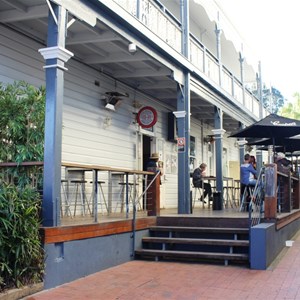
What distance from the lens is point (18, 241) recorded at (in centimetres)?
540

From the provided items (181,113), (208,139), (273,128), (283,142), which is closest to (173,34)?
(181,113)

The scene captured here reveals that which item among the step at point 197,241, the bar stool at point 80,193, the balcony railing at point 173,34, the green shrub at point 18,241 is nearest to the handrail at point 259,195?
the step at point 197,241

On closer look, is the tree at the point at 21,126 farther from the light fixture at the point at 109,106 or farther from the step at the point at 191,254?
the light fixture at the point at 109,106

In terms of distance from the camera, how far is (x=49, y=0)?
6.43 m

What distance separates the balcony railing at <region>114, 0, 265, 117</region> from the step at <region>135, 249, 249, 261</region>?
4369 mm

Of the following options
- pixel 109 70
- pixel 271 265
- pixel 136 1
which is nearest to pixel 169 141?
pixel 109 70

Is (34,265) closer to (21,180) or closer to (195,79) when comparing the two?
(21,180)

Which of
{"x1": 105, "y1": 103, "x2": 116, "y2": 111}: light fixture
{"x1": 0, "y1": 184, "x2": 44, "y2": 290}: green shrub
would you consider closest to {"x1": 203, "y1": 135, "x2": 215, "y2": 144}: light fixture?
{"x1": 105, "y1": 103, "x2": 116, "y2": 111}: light fixture

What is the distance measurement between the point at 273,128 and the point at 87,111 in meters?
4.50

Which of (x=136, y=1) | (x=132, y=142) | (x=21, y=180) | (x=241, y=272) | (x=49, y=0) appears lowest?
(x=241, y=272)

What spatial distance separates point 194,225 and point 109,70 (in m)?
4.49

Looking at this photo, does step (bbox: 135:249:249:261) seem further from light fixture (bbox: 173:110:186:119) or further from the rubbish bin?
the rubbish bin

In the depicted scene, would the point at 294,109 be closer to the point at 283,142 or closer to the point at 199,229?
the point at 283,142

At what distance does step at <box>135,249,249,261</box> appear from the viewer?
7613mm
